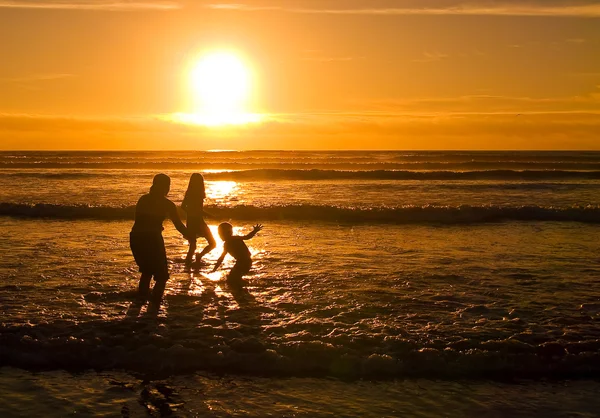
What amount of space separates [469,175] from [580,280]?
30340 millimetres

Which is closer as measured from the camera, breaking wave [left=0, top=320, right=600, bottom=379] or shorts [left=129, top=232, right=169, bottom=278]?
breaking wave [left=0, top=320, right=600, bottom=379]

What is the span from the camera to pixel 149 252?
27.6 ft

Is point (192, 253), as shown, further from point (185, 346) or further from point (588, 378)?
point (588, 378)

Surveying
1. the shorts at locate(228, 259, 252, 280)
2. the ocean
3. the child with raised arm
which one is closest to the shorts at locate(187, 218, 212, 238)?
the ocean

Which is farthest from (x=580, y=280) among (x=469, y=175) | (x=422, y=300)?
(x=469, y=175)

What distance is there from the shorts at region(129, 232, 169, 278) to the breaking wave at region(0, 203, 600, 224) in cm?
1060

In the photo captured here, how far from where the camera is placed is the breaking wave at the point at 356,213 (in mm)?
19109

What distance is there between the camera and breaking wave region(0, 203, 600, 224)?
19.1 m

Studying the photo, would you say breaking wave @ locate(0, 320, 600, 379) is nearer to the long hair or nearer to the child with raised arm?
the child with raised arm

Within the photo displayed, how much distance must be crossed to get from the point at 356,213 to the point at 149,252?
12.1 m

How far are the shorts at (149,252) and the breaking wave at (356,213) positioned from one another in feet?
34.8

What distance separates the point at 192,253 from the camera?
37.9 feet

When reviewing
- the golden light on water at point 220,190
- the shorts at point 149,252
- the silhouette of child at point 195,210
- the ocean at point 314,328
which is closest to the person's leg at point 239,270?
the ocean at point 314,328

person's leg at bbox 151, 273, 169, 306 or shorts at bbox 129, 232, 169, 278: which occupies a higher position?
shorts at bbox 129, 232, 169, 278
